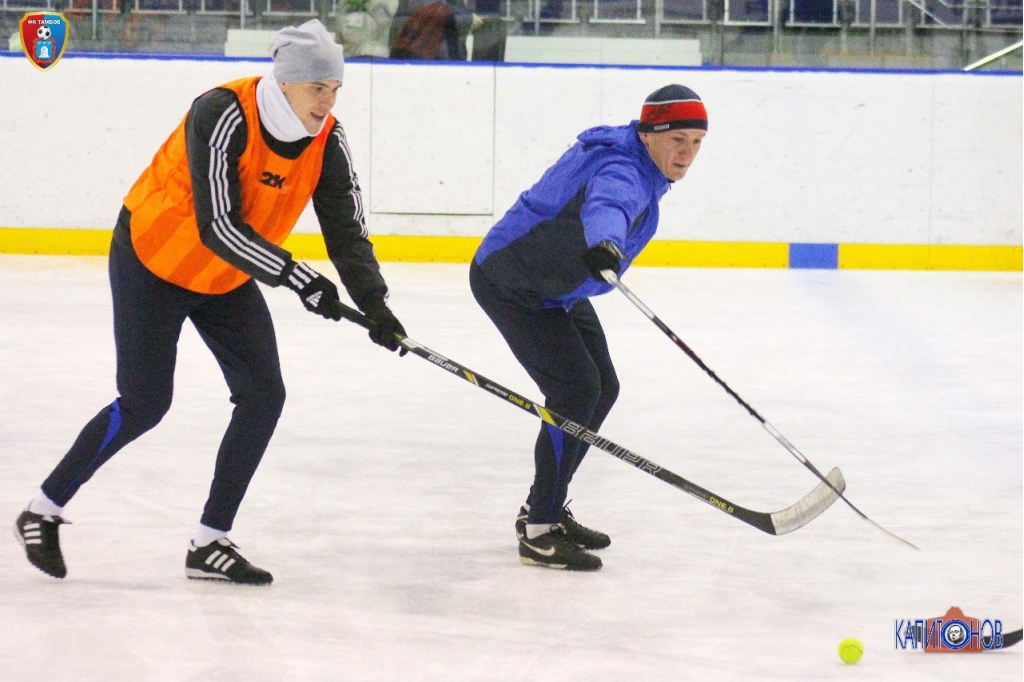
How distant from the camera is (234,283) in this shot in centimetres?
281

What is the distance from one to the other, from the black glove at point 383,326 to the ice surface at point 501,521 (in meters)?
0.51

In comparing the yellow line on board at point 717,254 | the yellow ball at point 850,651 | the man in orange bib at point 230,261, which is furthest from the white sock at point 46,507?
the yellow line on board at point 717,254

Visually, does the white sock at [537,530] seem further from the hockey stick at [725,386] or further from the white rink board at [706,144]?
the white rink board at [706,144]

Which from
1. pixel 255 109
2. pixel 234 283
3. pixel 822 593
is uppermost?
pixel 255 109

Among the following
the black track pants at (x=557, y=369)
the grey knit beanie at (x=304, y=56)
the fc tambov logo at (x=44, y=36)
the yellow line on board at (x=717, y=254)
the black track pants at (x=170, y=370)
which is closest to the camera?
the grey knit beanie at (x=304, y=56)

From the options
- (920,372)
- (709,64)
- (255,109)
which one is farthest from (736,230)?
(255,109)

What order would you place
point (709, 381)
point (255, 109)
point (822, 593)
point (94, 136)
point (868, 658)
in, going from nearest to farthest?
point (868, 658)
point (255, 109)
point (822, 593)
point (709, 381)
point (94, 136)

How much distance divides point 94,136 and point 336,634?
7643mm

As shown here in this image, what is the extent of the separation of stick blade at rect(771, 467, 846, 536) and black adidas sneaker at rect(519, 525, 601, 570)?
42cm

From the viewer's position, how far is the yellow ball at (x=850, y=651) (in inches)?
95.7

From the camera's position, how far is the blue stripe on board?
973 cm

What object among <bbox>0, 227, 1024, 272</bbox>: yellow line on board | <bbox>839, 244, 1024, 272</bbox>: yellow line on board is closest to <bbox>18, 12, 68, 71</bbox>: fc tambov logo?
<bbox>0, 227, 1024, 272</bbox>: yellow line on board

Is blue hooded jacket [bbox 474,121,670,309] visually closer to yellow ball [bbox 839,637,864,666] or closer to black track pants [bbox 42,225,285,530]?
black track pants [bbox 42,225,285,530]

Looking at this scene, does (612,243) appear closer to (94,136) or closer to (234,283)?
(234,283)
